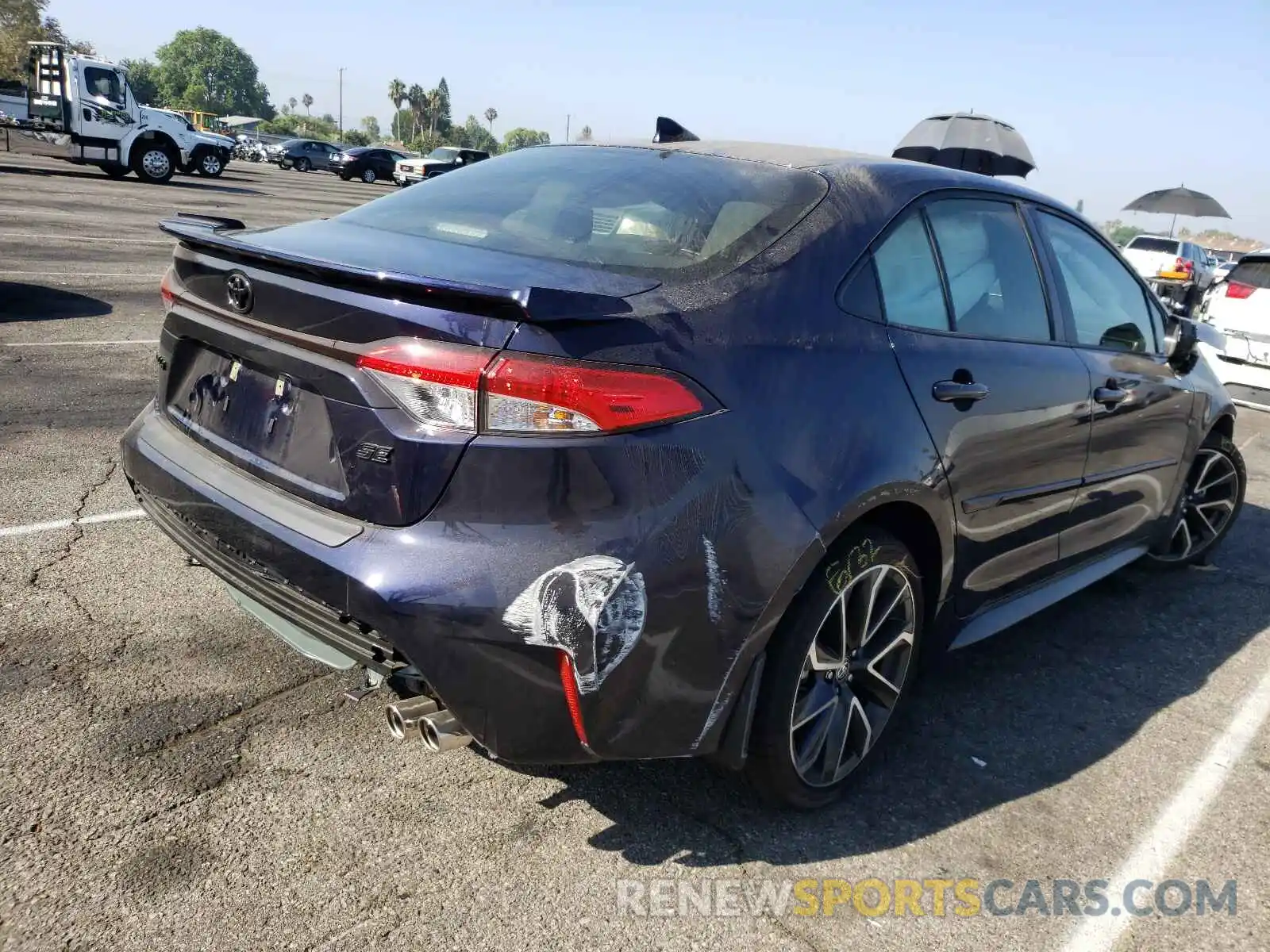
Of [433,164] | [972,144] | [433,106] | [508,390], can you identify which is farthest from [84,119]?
[433,106]

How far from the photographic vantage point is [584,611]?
208cm

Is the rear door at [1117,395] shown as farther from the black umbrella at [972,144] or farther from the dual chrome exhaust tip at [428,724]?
the black umbrella at [972,144]

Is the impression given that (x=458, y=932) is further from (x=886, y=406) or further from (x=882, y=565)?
(x=886, y=406)

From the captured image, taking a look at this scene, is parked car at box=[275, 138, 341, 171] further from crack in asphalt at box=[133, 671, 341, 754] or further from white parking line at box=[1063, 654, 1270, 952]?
white parking line at box=[1063, 654, 1270, 952]

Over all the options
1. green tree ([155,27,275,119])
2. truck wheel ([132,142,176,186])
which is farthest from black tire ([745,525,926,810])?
green tree ([155,27,275,119])

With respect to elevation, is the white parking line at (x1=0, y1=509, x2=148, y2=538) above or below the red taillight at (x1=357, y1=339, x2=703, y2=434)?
below

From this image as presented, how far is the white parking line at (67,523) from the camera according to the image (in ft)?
13.1

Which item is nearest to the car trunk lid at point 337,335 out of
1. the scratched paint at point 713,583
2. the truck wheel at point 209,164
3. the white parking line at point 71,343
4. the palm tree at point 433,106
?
the scratched paint at point 713,583

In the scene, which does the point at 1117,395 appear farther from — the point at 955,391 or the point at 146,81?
the point at 146,81

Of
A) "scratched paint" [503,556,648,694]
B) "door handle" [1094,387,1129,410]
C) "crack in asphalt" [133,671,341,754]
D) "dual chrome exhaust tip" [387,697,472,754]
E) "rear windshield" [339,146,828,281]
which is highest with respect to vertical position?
"rear windshield" [339,146,828,281]

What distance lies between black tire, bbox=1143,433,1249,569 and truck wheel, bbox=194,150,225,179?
28.5 m

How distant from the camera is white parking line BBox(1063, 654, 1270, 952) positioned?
246cm

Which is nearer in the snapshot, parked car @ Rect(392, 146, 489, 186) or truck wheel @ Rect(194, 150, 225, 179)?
truck wheel @ Rect(194, 150, 225, 179)

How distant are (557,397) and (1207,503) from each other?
4.30 meters
